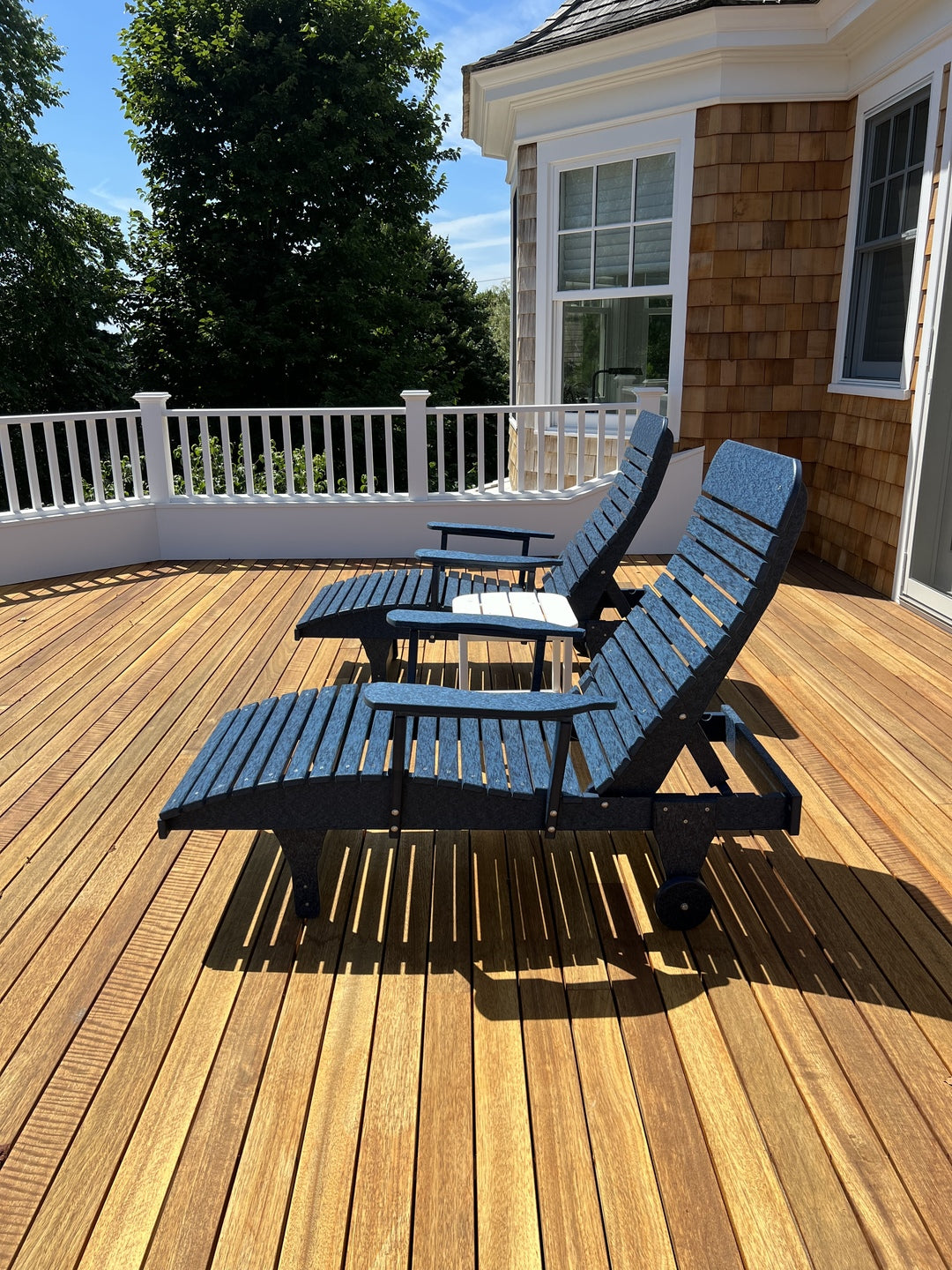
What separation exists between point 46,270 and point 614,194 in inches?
567

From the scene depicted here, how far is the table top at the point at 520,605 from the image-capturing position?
11.8 feet

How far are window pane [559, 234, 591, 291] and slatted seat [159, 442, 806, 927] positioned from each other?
5299 millimetres

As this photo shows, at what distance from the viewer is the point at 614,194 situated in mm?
7125

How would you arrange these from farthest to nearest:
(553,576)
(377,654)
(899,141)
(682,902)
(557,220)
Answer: (557,220) < (899,141) < (553,576) < (377,654) < (682,902)

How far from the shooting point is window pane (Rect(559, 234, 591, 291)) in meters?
7.36

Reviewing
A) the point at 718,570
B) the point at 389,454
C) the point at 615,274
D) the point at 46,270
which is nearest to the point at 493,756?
the point at 718,570

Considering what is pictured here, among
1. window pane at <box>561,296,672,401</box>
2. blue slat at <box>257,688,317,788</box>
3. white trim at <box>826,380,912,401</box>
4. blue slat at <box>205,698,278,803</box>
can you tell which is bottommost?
blue slat at <box>205,698,278,803</box>

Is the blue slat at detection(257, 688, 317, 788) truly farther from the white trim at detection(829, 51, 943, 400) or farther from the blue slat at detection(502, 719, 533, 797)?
the white trim at detection(829, 51, 943, 400)

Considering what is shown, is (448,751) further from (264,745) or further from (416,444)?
(416,444)

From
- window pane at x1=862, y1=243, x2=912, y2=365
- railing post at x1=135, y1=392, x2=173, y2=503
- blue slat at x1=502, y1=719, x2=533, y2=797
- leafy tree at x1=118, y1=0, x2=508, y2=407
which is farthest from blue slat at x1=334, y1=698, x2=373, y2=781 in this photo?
leafy tree at x1=118, y1=0, x2=508, y2=407

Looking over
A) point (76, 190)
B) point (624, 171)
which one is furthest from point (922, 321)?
point (76, 190)

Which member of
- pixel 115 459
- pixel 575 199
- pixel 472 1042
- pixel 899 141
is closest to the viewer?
pixel 472 1042

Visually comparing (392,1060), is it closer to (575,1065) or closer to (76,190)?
(575,1065)

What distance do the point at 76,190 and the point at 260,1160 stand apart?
70.2 ft
